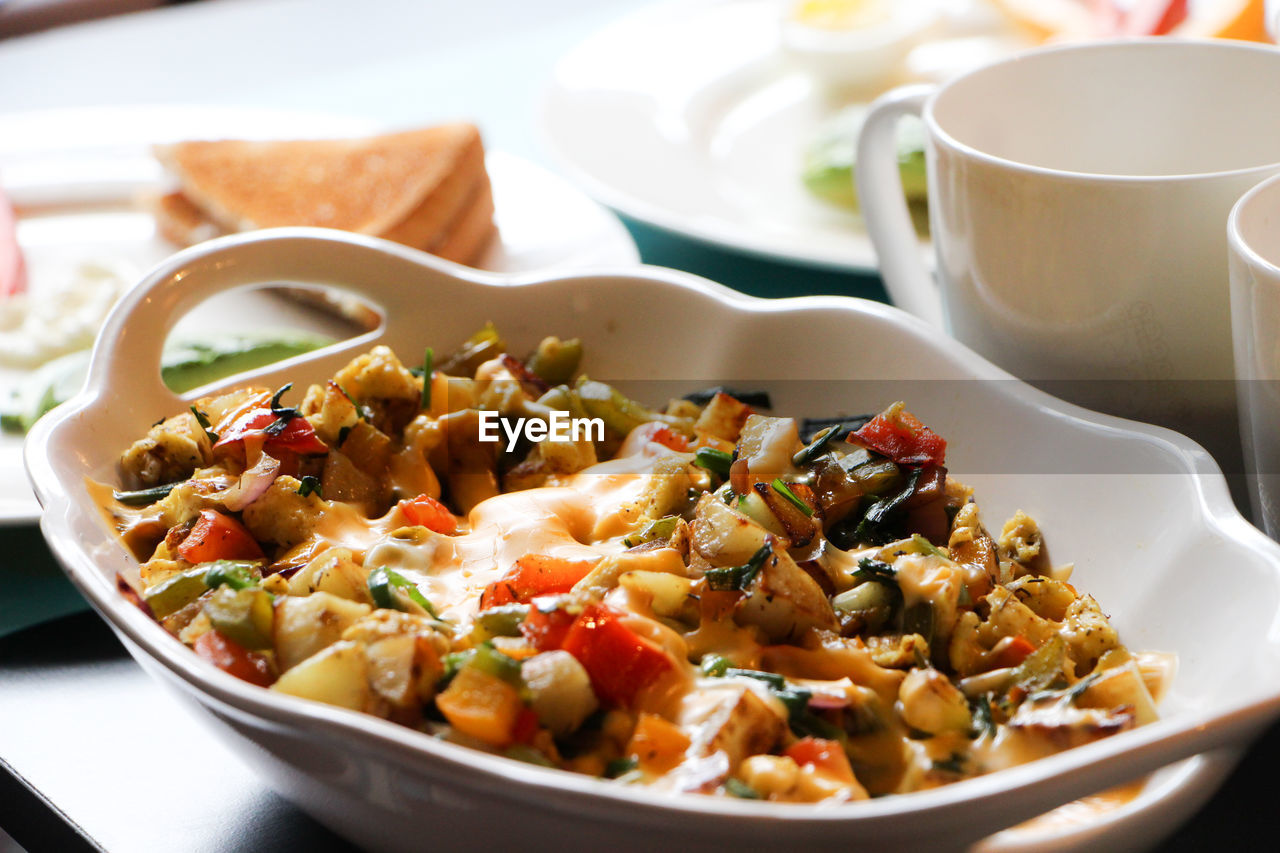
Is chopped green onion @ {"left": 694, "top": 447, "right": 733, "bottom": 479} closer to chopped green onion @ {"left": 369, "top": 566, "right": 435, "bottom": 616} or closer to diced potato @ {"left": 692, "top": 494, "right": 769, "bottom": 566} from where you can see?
diced potato @ {"left": 692, "top": 494, "right": 769, "bottom": 566}

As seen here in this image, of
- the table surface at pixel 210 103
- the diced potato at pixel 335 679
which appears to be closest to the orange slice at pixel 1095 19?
the table surface at pixel 210 103

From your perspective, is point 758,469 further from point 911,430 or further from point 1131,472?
point 1131,472

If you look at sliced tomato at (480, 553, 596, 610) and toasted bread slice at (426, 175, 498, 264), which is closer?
sliced tomato at (480, 553, 596, 610)

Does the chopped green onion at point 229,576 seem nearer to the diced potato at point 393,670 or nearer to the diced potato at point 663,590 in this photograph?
the diced potato at point 393,670

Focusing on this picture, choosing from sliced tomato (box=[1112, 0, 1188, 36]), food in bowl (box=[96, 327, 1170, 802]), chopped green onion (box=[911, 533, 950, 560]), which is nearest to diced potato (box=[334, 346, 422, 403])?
food in bowl (box=[96, 327, 1170, 802])

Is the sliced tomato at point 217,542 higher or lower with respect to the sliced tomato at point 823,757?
higher

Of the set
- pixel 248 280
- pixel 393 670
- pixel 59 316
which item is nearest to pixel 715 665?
pixel 393 670

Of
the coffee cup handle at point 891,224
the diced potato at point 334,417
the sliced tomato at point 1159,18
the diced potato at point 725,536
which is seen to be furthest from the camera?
the sliced tomato at point 1159,18
